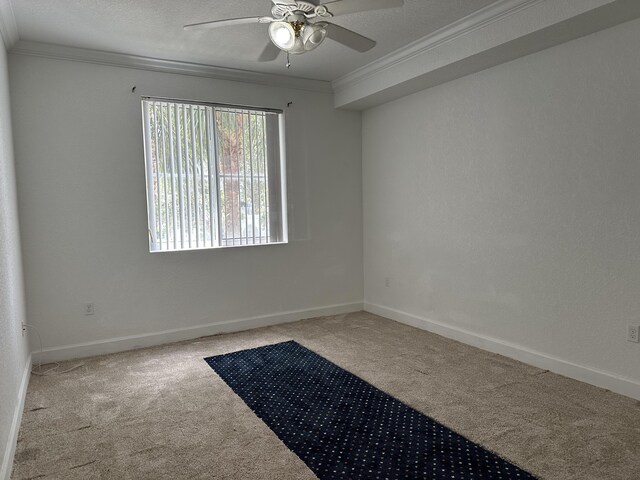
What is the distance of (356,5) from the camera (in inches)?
87.0

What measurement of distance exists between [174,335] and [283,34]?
9.66 ft

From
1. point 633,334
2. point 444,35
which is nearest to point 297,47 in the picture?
point 444,35

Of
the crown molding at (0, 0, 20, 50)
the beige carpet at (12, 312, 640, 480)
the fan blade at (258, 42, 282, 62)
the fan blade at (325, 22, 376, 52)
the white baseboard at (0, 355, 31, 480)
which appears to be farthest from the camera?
the crown molding at (0, 0, 20, 50)

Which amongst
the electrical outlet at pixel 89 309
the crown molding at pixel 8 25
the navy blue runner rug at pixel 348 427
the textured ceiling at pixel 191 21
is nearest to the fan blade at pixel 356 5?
the textured ceiling at pixel 191 21

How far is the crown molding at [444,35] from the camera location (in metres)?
2.93

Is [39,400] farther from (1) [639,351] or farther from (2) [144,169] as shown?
(1) [639,351]

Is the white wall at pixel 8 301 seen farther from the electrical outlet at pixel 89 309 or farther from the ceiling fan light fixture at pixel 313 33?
the ceiling fan light fixture at pixel 313 33

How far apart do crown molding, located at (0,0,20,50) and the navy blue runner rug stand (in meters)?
2.78

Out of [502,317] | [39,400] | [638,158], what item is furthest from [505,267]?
[39,400]

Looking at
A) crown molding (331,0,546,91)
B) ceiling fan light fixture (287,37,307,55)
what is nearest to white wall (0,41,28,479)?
ceiling fan light fixture (287,37,307,55)

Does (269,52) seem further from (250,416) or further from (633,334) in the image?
(633,334)

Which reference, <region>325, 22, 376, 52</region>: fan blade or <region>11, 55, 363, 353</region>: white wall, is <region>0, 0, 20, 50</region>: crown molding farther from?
<region>325, 22, 376, 52</region>: fan blade

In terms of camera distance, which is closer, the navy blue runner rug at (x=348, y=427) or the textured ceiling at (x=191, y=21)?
the navy blue runner rug at (x=348, y=427)

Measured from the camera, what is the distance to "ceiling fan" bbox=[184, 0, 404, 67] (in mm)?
2178
